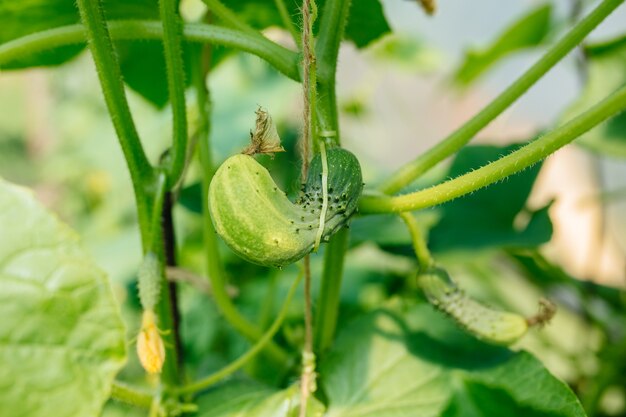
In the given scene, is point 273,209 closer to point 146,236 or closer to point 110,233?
point 146,236

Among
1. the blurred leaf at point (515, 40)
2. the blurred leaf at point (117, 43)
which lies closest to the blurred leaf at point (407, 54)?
the blurred leaf at point (515, 40)

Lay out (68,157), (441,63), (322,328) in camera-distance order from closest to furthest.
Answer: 1. (322,328)
2. (441,63)
3. (68,157)

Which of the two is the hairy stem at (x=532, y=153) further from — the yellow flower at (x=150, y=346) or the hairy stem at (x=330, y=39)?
the yellow flower at (x=150, y=346)

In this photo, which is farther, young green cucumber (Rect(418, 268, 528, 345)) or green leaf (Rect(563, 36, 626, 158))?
green leaf (Rect(563, 36, 626, 158))

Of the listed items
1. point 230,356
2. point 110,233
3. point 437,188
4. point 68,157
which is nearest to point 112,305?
point 437,188

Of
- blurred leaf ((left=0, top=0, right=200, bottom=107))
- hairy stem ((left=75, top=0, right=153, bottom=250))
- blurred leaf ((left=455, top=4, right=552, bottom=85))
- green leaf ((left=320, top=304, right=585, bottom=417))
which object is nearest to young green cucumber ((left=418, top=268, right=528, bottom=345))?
green leaf ((left=320, top=304, right=585, bottom=417))

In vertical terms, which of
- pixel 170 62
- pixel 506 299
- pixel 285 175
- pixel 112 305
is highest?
pixel 170 62

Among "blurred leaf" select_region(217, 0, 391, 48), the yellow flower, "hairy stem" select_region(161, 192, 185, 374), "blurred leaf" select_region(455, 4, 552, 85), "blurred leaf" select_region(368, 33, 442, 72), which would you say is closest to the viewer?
the yellow flower

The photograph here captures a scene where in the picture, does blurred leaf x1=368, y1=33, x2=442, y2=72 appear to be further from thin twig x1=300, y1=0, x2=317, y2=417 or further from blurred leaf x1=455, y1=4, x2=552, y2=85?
thin twig x1=300, y1=0, x2=317, y2=417
